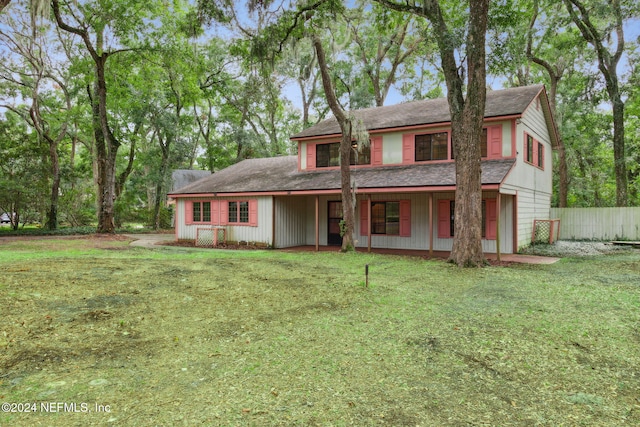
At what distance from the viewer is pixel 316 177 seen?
16078 mm

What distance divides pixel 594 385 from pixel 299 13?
11.6 m

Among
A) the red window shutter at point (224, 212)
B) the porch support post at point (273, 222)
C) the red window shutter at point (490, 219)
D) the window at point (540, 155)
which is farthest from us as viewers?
the red window shutter at point (224, 212)

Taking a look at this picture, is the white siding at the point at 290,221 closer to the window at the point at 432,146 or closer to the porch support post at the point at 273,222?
the porch support post at the point at 273,222

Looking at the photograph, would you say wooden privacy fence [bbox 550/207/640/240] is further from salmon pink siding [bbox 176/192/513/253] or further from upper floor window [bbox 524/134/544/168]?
salmon pink siding [bbox 176/192/513/253]

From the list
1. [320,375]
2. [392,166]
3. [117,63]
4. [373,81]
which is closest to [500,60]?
[392,166]

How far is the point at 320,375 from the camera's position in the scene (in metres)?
3.49

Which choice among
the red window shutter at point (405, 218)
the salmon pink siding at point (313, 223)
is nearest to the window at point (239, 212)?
the salmon pink siding at point (313, 223)

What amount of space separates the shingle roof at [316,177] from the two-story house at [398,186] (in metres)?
0.05

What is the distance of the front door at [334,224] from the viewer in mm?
16562

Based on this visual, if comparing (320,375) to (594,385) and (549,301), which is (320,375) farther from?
(549,301)

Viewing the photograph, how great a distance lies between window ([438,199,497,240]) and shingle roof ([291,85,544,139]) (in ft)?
9.88

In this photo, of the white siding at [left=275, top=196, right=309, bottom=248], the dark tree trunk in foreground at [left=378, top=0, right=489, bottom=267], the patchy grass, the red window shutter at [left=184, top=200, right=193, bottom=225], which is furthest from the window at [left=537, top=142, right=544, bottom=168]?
the red window shutter at [left=184, top=200, right=193, bottom=225]

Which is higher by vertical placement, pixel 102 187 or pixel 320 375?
pixel 102 187

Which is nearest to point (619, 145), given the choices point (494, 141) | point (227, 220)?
point (494, 141)
